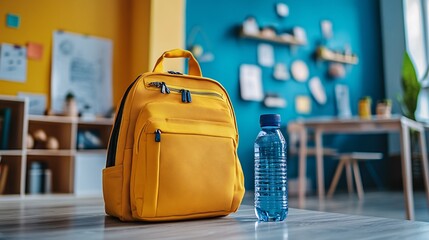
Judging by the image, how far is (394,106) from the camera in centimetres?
492

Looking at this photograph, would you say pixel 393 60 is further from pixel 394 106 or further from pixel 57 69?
pixel 57 69

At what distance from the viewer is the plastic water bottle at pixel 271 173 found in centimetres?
100

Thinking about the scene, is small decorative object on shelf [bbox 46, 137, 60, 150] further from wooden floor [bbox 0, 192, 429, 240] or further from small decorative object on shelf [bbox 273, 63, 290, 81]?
small decorative object on shelf [bbox 273, 63, 290, 81]

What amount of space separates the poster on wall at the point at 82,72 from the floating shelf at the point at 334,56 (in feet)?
7.91

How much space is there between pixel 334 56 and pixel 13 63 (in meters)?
3.37

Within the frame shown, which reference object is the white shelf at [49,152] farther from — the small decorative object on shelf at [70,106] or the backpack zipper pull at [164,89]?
the backpack zipper pull at [164,89]

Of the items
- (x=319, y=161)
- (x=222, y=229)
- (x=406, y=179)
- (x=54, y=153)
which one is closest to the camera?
(x=222, y=229)

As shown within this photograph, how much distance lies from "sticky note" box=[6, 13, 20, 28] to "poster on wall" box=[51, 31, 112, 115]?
0.27m

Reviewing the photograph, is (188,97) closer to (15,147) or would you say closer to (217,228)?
(217,228)

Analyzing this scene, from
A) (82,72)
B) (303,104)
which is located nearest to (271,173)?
(82,72)

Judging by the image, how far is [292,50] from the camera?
4469mm

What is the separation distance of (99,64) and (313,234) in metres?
2.84

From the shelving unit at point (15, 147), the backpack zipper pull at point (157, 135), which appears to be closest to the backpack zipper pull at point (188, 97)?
the backpack zipper pull at point (157, 135)

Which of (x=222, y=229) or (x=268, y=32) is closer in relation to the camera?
(x=222, y=229)
